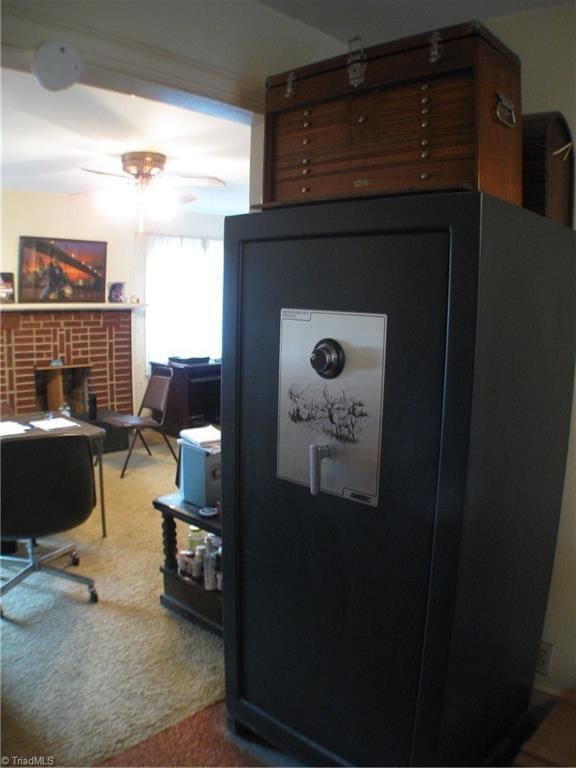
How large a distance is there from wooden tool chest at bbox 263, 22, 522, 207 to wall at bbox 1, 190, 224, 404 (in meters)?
4.44

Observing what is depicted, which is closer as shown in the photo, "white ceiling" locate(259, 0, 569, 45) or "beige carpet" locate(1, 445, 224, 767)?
"white ceiling" locate(259, 0, 569, 45)

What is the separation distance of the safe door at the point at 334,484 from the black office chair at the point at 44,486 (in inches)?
48.1

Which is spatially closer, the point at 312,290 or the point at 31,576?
the point at 312,290

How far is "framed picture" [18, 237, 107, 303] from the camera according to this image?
5551mm

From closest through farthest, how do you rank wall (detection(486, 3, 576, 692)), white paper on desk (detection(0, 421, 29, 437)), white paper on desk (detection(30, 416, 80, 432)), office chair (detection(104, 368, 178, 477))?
wall (detection(486, 3, 576, 692))
white paper on desk (detection(0, 421, 29, 437))
white paper on desk (detection(30, 416, 80, 432))
office chair (detection(104, 368, 178, 477))

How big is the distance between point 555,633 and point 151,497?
3024mm

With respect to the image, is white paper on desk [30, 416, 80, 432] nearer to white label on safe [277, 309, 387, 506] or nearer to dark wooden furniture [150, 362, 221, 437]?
white label on safe [277, 309, 387, 506]

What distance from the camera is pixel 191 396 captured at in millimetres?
6082

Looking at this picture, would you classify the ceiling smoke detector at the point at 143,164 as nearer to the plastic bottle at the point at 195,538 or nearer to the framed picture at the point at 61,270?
the framed picture at the point at 61,270

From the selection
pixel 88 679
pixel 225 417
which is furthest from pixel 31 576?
pixel 225 417

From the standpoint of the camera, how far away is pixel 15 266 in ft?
18.0

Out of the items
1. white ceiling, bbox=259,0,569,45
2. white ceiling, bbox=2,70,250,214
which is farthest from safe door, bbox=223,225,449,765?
white ceiling, bbox=2,70,250,214

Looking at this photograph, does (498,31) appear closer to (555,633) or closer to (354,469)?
(354,469)

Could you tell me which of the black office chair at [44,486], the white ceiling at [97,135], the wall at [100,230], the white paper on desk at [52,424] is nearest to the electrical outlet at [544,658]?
the black office chair at [44,486]
